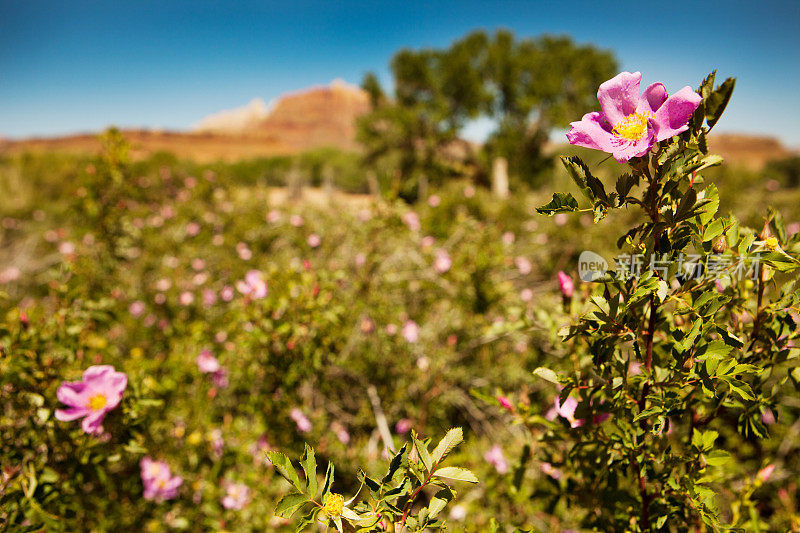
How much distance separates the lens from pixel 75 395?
3.80 ft

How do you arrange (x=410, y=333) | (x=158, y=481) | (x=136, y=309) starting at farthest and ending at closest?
1. (x=136, y=309)
2. (x=410, y=333)
3. (x=158, y=481)

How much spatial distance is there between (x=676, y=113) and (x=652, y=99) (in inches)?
2.9

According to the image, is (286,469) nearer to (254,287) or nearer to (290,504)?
Result: (290,504)

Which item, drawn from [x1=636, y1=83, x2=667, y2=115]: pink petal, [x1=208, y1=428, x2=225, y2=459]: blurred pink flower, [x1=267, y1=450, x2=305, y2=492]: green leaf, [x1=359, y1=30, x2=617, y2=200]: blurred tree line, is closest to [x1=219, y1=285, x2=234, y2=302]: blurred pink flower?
[x1=208, y1=428, x2=225, y2=459]: blurred pink flower

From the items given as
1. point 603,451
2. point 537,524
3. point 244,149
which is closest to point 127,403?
point 603,451

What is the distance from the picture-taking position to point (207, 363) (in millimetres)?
2281

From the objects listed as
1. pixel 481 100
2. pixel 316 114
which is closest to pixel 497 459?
pixel 481 100

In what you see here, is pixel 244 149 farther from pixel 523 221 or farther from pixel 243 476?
pixel 243 476

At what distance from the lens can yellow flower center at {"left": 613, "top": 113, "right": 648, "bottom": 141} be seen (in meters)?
0.69

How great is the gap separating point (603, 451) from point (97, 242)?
→ 3.96 metres

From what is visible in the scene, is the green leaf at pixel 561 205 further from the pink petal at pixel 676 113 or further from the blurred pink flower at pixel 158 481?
the blurred pink flower at pixel 158 481

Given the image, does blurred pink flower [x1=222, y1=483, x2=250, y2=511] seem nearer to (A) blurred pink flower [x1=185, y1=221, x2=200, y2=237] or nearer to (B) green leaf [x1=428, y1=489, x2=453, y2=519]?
(B) green leaf [x1=428, y1=489, x2=453, y2=519]

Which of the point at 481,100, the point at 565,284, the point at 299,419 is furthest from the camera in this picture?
the point at 481,100

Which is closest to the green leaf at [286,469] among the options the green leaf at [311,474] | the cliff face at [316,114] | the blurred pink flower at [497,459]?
the green leaf at [311,474]
